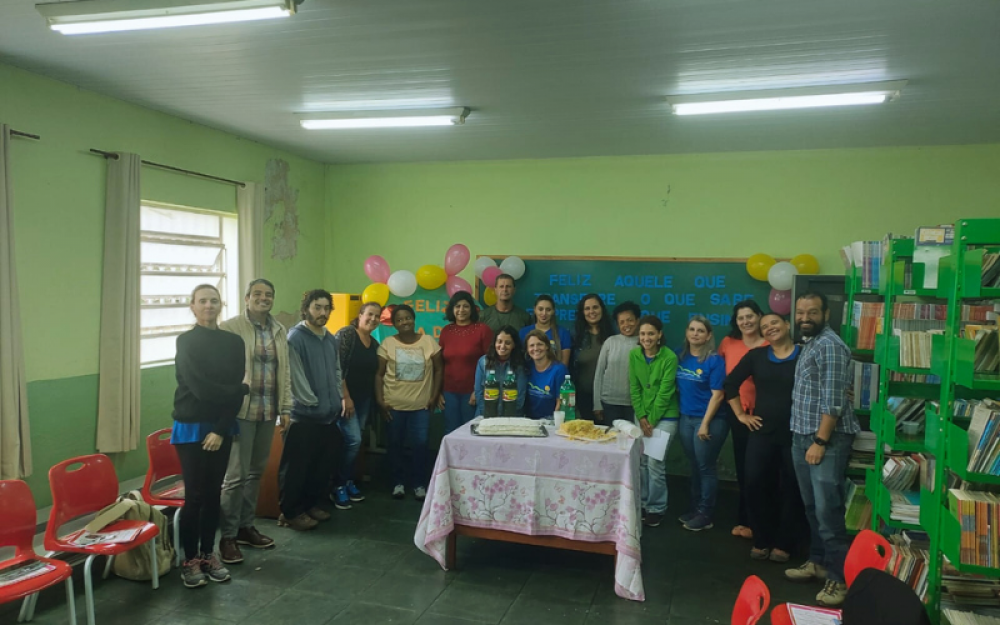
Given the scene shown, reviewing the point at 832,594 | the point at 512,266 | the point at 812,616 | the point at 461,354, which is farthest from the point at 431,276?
the point at 812,616

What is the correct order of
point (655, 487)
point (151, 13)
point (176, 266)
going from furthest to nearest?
point (176, 266) → point (655, 487) → point (151, 13)

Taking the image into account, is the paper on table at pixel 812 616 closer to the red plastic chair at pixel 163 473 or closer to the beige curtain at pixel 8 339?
the red plastic chair at pixel 163 473

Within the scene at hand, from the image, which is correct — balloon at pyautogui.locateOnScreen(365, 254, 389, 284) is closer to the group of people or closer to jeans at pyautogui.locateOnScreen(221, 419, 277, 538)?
the group of people

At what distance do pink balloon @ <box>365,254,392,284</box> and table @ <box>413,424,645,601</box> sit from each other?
2.94 metres

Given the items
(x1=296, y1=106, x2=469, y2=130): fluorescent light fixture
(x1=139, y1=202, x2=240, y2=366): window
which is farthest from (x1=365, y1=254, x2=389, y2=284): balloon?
(x1=296, y1=106, x2=469, y2=130): fluorescent light fixture

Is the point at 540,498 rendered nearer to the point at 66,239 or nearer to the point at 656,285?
the point at 656,285

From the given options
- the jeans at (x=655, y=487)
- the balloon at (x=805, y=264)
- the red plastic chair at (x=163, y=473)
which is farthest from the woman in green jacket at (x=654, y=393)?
the red plastic chair at (x=163, y=473)

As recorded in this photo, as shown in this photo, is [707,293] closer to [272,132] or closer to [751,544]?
[751,544]

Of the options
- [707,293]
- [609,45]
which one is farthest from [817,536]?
[609,45]

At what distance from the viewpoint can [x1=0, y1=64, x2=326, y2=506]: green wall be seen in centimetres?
393

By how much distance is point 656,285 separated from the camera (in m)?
5.86

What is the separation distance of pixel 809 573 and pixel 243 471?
10.5 ft

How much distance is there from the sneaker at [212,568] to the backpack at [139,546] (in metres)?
0.23

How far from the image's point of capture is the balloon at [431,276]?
6.15 m
